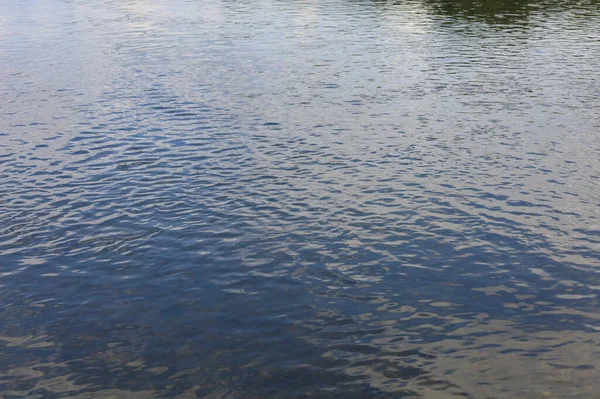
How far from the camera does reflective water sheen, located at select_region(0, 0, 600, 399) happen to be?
2020 cm

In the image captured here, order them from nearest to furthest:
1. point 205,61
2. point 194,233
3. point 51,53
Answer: point 194,233 → point 205,61 → point 51,53

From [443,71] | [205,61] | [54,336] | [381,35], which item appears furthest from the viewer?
[381,35]

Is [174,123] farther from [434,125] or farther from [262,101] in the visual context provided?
[434,125]

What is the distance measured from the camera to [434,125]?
43.4 metres

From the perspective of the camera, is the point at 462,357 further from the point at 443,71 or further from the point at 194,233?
the point at 443,71

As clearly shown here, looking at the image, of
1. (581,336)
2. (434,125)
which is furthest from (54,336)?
(434,125)

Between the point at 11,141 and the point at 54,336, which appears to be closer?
the point at 54,336

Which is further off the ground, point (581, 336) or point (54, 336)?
point (54, 336)

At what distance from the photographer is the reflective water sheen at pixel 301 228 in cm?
2020

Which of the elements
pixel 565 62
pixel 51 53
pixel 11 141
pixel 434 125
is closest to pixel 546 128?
pixel 434 125

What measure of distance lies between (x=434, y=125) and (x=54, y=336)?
90.2 ft

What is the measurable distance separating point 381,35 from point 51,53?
32051mm

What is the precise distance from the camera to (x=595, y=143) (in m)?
39.8

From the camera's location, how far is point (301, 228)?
29.2 m
